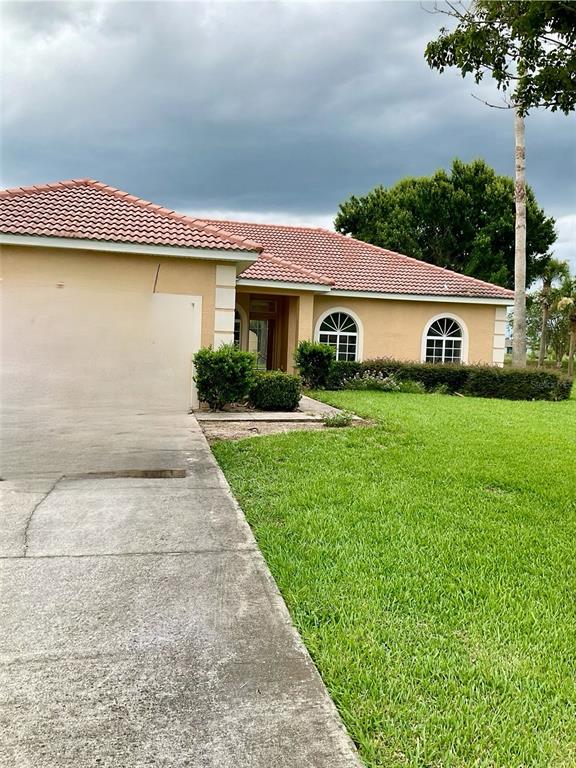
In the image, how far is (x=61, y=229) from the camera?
471 centimetres

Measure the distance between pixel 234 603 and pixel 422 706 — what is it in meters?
1.21

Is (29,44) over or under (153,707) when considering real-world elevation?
over

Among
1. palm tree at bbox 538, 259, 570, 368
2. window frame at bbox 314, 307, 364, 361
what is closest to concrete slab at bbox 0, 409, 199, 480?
window frame at bbox 314, 307, 364, 361

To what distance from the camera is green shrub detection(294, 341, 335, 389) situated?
54.0ft

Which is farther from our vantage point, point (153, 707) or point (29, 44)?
point (29, 44)

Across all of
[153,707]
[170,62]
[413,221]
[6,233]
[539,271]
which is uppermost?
[413,221]

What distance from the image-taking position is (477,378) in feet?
58.6

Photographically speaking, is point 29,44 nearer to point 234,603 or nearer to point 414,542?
point 234,603

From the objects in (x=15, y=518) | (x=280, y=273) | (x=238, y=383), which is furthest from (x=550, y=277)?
(x=15, y=518)

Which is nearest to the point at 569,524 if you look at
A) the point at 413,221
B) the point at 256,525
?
the point at 256,525

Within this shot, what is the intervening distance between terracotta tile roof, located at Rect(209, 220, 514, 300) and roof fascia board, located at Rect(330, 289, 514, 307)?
3.2 inches

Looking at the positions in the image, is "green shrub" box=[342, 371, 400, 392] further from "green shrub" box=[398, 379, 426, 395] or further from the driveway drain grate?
the driveway drain grate

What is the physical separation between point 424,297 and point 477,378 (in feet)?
11.4

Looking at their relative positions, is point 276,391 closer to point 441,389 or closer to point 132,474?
point 132,474
